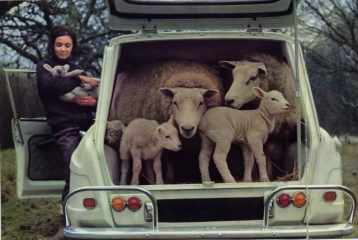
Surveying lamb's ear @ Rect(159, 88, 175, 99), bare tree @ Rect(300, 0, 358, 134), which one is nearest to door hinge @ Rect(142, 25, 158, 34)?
lamb's ear @ Rect(159, 88, 175, 99)

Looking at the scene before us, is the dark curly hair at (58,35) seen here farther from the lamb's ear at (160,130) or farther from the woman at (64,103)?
the lamb's ear at (160,130)

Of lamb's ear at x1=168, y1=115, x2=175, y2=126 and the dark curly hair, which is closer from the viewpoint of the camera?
lamb's ear at x1=168, y1=115, x2=175, y2=126

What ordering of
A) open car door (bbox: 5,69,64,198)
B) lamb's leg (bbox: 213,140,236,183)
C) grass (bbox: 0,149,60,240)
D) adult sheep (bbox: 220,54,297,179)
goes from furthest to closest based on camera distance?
grass (bbox: 0,149,60,240), open car door (bbox: 5,69,64,198), adult sheep (bbox: 220,54,297,179), lamb's leg (bbox: 213,140,236,183)

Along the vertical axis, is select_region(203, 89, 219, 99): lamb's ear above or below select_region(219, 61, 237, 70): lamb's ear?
below

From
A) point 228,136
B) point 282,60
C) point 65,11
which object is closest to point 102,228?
point 228,136

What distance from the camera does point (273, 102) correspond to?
13.9 ft

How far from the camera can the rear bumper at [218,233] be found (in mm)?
3859

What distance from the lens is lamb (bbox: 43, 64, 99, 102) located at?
4.66m

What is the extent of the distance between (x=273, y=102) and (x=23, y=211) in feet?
9.29

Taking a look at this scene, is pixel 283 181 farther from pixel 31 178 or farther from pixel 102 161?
pixel 31 178

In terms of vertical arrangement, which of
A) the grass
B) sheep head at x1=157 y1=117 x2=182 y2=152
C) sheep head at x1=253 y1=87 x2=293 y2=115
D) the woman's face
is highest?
the woman's face

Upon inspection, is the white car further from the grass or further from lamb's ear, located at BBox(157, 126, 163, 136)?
the grass

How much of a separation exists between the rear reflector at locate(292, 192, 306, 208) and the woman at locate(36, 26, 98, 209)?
4.81 ft

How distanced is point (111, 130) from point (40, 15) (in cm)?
195
